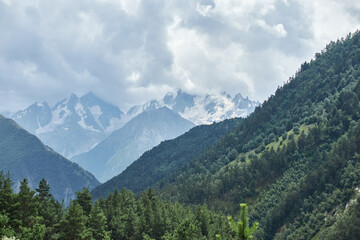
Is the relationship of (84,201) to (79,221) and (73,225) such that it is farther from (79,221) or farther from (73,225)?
(73,225)

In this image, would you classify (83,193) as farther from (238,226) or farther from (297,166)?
(297,166)

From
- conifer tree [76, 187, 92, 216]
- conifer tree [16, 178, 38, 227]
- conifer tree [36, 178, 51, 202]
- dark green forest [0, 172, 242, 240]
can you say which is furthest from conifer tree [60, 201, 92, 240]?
conifer tree [36, 178, 51, 202]

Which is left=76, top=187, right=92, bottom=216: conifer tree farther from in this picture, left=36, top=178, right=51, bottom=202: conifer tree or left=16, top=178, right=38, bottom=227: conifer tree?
left=16, top=178, right=38, bottom=227: conifer tree

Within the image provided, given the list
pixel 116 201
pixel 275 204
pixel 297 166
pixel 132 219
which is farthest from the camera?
pixel 297 166

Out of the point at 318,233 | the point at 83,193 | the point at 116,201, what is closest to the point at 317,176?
the point at 318,233

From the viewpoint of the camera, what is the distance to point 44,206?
252ft

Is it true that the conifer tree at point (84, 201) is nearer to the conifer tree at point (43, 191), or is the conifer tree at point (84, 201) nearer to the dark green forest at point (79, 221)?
the dark green forest at point (79, 221)

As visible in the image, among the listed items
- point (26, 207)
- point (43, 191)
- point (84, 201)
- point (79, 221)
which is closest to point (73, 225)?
point (79, 221)

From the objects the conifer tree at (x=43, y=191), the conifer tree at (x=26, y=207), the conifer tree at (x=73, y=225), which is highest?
the conifer tree at (x=43, y=191)

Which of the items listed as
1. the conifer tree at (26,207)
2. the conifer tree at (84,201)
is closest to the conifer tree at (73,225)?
the conifer tree at (26,207)

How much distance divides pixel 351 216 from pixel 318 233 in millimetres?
26781

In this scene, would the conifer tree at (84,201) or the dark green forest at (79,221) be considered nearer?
the dark green forest at (79,221)

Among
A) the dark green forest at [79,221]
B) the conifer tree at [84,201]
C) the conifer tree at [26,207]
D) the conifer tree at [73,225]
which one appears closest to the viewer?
the dark green forest at [79,221]

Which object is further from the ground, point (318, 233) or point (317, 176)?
point (317, 176)
